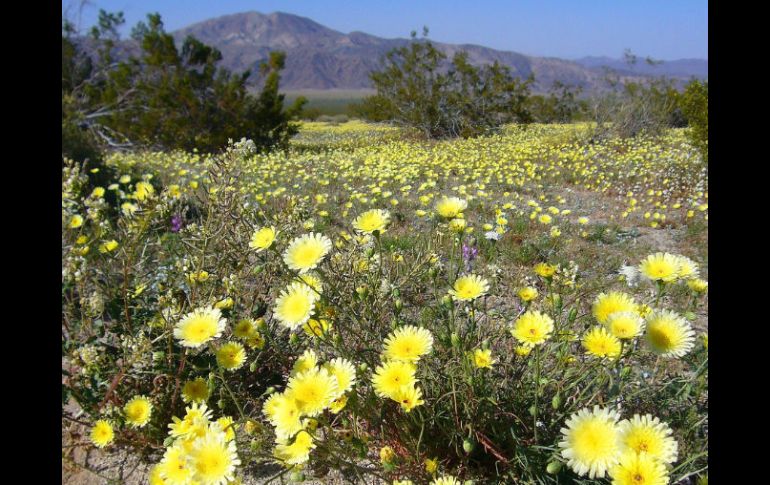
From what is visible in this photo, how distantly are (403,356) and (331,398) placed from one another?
0.77ft

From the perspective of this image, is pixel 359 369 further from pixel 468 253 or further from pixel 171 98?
pixel 171 98

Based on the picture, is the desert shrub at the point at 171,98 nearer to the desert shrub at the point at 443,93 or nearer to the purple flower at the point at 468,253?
the desert shrub at the point at 443,93

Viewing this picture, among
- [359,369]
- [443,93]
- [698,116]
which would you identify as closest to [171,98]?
[443,93]

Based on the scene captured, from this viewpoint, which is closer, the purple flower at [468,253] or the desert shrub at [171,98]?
the purple flower at [468,253]

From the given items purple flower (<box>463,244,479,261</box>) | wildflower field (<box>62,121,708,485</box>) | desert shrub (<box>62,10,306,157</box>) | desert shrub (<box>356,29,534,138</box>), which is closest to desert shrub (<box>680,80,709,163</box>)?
wildflower field (<box>62,121,708,485</box>)

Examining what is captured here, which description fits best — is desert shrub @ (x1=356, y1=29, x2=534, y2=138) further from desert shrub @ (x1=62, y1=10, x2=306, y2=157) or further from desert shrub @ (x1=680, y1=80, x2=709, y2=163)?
desert shrub @ (x1=680, y1=80, x2=709, y2=163)

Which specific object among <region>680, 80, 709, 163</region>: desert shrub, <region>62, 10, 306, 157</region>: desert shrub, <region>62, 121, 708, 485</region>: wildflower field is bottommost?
<region>62, 121, 708, 485</region>: wildflower field

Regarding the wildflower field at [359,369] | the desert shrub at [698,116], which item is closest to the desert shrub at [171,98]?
the desert shrub at [698,116]

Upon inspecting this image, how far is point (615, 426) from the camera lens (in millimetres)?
1100

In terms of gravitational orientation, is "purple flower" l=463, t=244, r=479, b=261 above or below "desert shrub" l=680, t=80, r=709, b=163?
below

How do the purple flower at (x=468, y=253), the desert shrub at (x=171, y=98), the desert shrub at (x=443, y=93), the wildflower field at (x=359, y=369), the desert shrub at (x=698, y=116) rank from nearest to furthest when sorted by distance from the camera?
the wildflower field at (x=359, y=369) → the purple flower at (x=468, y=253) → the desert shrub at (x=698, y=116) → the desert shrub at (x=171, y=98) → the desert shrub at (x=443, y=93)
